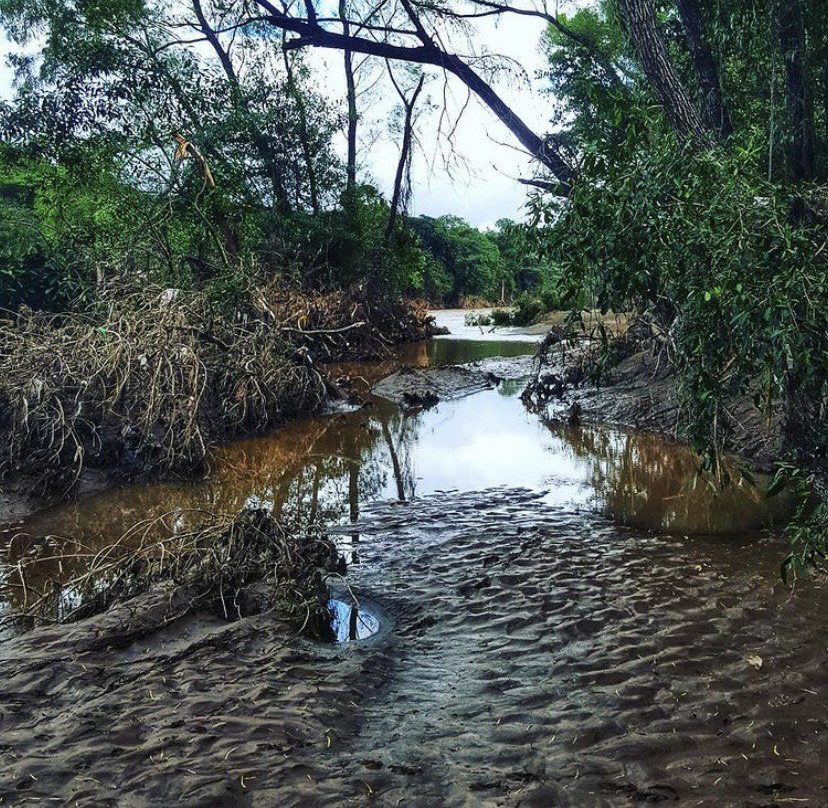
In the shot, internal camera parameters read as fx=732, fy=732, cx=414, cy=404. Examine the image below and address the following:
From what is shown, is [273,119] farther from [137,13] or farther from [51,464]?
[51,464]

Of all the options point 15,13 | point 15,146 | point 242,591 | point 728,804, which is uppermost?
point 15,13

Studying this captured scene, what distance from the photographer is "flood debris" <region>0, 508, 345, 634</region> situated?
387cm

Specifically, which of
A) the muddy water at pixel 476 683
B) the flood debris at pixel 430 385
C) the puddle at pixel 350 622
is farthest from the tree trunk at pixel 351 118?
the puddle at pixel 350 622

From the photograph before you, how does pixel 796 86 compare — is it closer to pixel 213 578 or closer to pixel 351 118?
pixel 213 578

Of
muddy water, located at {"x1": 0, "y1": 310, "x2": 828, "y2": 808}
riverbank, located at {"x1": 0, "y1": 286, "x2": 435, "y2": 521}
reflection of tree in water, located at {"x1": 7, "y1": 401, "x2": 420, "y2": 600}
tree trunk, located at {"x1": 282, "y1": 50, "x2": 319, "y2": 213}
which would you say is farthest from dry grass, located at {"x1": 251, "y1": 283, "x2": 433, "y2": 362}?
muddy water, located at {"x1": 0, "y1": 310, "x2": 828, "y2": 808}

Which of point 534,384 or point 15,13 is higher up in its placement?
point 15,13

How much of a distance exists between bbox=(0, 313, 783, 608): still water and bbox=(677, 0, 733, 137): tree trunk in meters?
3.21

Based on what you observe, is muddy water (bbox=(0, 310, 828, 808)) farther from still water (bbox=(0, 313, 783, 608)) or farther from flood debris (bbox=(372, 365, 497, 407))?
flood debris (bbox=(372, 365, 497, 407))

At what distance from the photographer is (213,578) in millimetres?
3977

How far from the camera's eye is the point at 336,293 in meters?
16.7

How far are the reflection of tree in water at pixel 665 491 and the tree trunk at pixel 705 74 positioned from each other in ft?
10.3

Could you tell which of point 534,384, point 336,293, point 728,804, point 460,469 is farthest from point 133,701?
Answer: point 336,293

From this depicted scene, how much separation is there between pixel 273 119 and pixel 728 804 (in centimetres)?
1678

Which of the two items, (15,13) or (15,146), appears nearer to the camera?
(15,146)
